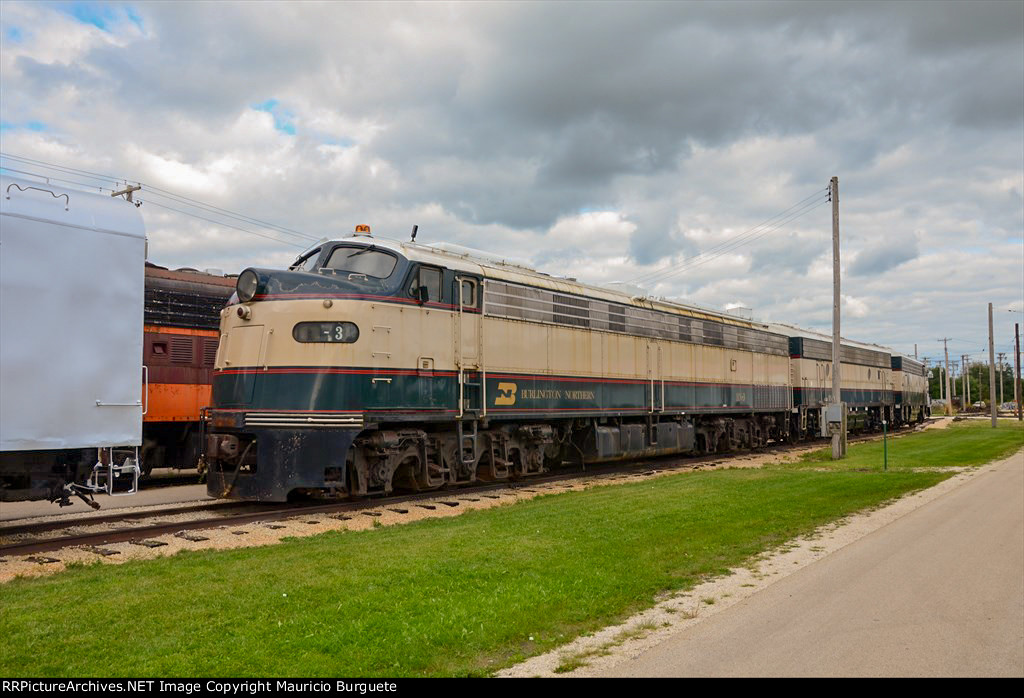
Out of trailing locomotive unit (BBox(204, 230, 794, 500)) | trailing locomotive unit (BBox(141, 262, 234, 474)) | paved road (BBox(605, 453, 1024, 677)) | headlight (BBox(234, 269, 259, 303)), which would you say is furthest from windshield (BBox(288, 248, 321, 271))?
paved road (BBox(605, 453, 1024, 677))

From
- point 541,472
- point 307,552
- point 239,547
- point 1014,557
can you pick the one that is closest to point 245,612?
point 307,552

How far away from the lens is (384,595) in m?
6.89

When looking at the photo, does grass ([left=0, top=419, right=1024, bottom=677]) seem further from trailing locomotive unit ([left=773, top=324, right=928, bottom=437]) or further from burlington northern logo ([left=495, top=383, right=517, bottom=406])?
trailing locomotive unit ([left=773, top=324, right=928, bottom=437])

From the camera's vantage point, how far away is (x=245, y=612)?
6434 mm

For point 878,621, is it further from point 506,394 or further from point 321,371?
point 506,394

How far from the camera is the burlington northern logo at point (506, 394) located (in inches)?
602

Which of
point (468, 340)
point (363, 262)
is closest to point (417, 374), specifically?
point (468, 340)

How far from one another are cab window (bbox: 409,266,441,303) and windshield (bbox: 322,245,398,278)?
475 mm

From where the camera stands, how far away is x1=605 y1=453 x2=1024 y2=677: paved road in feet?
17.2

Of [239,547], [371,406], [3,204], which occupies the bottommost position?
[239,547]

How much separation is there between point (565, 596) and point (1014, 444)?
3086 cm

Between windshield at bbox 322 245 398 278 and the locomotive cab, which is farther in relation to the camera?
windshield at bbox 322 245 398 278

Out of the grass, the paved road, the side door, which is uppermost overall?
the side door
